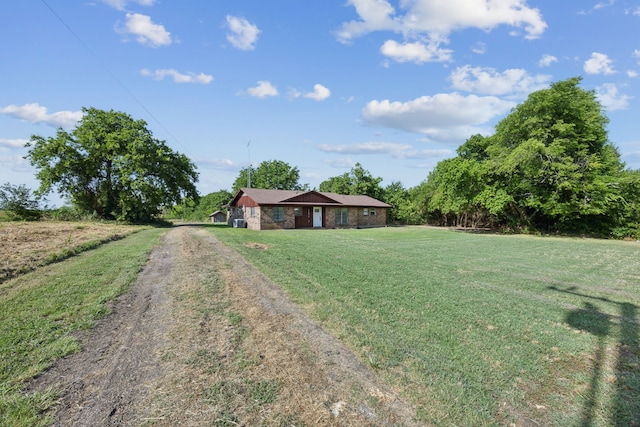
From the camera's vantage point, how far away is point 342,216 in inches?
1107

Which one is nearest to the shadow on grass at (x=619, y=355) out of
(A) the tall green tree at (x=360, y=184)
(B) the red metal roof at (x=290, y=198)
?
(B) the red metal roof at (x=290, y=198)

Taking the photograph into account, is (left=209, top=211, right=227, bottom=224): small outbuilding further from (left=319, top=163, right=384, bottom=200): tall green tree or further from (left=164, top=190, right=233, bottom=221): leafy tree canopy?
(left=319, top=163, right=384, bottom=200): tall green tree

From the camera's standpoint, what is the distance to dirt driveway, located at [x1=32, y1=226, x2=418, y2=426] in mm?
2131

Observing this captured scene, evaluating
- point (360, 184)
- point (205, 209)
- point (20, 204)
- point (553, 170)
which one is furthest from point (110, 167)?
point (205, 209)

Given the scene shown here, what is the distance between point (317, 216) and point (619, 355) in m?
23.2

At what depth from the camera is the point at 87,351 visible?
303 centimetres

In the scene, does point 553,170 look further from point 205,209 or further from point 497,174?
point 205,209

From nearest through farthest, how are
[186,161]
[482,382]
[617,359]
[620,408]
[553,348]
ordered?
[620,408] < [482,382] < [617,359] < [553,348] < [186,161]

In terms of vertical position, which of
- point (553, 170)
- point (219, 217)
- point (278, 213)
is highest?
point (553, 170)

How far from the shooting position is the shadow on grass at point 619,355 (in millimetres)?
2270

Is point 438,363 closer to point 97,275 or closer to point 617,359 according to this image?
point 617,359

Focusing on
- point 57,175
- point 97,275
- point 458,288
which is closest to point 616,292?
point 458,288

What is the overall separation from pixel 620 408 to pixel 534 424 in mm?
817

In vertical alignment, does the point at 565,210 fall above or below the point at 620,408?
above
